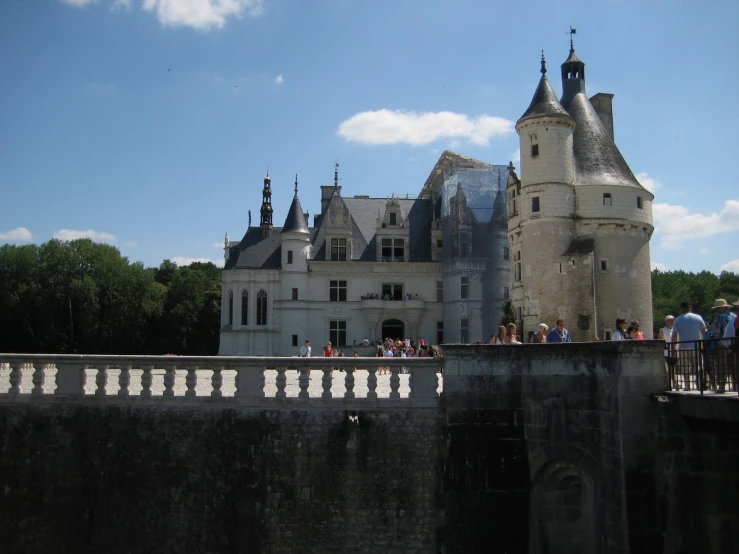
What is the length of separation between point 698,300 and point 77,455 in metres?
79.6

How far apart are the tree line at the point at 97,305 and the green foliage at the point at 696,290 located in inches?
189

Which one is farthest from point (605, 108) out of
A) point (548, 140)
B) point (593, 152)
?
point (548, 140)

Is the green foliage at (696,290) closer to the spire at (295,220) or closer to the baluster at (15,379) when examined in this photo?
the spire at (295,220)

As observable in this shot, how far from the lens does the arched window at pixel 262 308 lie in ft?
146

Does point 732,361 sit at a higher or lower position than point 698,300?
lower

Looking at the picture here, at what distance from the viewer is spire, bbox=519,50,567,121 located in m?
29.6

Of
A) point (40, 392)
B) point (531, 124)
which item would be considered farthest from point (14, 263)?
point (40, 392)

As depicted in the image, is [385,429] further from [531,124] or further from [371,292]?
[371,292]

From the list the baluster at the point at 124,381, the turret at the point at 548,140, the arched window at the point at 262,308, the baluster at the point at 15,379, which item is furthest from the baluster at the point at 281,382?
the arched window at the point at 262,308

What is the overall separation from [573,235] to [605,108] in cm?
901

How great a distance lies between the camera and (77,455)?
35.2ft

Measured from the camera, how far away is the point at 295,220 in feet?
146

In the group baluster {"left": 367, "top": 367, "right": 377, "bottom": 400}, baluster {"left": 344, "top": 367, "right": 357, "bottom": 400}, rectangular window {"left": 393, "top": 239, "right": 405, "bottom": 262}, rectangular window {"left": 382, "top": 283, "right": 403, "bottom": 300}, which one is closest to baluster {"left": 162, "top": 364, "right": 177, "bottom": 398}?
baluster {"left": 344, "top": 367, "right": 357, "bottom": 400}

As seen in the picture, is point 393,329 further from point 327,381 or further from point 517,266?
point 327,381
